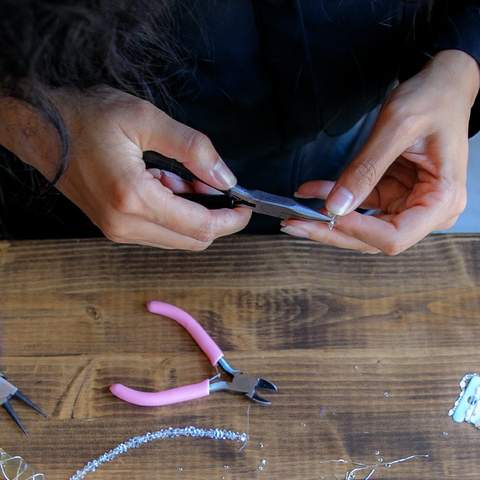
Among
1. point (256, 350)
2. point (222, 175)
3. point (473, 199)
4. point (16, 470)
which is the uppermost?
point (473, 199)

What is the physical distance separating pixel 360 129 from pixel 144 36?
1.74 ft

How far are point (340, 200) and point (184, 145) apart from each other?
0.51ft

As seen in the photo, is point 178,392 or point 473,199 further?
point 473,199

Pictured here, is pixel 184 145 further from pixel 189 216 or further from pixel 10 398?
pixel 10 398

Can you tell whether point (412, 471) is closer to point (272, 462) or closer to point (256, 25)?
point (272, 462)

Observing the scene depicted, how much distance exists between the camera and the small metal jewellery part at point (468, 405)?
0.65 m

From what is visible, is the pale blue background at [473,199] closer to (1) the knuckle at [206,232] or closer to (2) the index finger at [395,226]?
(2) the index finger at [395,226]

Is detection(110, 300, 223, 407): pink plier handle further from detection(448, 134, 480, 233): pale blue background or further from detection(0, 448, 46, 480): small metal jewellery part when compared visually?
detection(448, 134, 480, 233): pale blue background

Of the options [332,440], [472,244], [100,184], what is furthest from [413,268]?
[100,184]

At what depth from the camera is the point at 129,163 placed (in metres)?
0.57

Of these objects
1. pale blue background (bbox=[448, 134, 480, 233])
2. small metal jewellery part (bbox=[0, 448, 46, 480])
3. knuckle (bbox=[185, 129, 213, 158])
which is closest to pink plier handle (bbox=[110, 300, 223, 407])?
small metal jewellery part (bbox=[0, 448, 46, 480])

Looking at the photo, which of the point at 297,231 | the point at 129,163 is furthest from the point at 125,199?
the point at 297,231

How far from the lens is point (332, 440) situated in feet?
2.10

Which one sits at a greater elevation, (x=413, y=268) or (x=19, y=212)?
(x=19, y=212)
